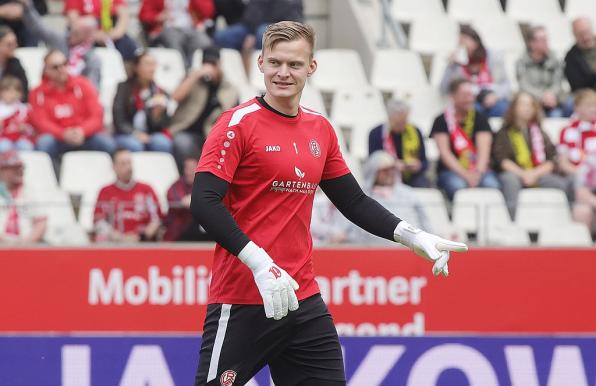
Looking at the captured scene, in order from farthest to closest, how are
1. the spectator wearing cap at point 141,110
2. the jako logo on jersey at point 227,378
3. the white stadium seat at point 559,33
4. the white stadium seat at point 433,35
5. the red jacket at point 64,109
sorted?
1. the white stadium seat at point 559,33
2. the white stadium seat at point 433,35
3. the spectator wearing cap at point 141,110
4. the red jacket at point 64,109
5. the jako logo on jersey at point 227,378

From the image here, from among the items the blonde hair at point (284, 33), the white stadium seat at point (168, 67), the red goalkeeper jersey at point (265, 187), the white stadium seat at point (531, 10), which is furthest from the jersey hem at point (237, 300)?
the white stadium seat at point (531, 10)

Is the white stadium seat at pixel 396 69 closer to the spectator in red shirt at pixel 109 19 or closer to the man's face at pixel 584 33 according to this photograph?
the man's face at pixel 584 33

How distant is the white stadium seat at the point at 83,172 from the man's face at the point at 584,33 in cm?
429

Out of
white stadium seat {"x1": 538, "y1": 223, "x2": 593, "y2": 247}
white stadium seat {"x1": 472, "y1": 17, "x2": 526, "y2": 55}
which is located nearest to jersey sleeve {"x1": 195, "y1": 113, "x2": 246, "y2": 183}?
white stadium seat {"x1": 538, "y1": 223, "x2": 593, "y2": 247}

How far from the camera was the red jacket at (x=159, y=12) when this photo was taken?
11.5 metres

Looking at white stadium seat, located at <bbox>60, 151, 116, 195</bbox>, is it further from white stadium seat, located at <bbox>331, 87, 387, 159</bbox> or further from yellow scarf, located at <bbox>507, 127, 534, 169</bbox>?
yellow scarf, located at <bbox>507, 127, 534, 169</bbox>

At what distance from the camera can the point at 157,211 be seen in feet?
29.8

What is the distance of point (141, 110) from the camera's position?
10359 millimetres

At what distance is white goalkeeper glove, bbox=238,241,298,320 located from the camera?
4609 millimetres

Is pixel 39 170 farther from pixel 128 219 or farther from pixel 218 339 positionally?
pixel 218 339

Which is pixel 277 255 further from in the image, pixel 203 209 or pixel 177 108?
pixel 177 108

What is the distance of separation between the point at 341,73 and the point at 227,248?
24.2 feet

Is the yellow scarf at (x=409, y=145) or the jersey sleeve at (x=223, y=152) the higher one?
the jersey sleeve at (x=223, y=152)

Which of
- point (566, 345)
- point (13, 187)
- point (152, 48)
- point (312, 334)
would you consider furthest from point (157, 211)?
point (312, 334)
